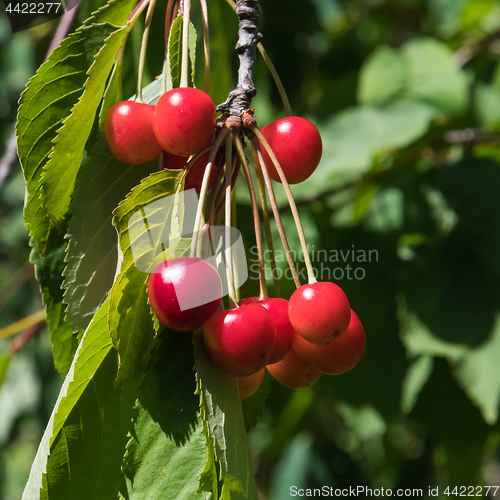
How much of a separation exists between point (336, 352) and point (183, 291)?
0.19 m

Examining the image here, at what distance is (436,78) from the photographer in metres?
1.64

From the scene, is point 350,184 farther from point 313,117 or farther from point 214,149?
point 214,149

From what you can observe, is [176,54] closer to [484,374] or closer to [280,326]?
[280,326]

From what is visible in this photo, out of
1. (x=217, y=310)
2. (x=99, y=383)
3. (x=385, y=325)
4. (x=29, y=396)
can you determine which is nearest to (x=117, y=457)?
(x=99, y=383)

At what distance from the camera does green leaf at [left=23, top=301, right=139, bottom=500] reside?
590mm

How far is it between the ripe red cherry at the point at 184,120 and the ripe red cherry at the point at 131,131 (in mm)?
36

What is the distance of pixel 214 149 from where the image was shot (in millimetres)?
591

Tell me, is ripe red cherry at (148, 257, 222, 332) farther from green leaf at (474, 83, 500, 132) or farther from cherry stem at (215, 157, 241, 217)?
green leaf at (474, 83, 500, 132)

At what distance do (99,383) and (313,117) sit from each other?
1.37 meters

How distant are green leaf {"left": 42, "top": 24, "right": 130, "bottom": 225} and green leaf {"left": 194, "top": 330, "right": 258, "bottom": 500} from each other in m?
0.25

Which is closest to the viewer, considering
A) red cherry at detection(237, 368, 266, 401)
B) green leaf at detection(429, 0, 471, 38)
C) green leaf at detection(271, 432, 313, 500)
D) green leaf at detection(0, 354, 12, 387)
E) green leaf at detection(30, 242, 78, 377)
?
red cherry at detection(237, 368, 266, 401)

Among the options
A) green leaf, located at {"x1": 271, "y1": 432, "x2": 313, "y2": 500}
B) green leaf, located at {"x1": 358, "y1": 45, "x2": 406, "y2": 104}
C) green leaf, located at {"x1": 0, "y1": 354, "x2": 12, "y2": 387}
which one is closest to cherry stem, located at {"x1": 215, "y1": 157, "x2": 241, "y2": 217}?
green leaf, located at {"x1": 0, "y1": 354, "x2": 12, "y2": 387}

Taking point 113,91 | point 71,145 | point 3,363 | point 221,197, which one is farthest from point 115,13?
point 3,363

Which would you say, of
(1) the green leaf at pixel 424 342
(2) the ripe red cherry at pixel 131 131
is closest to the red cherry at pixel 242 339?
(2) the ripe red cherry at pixel 131 131
